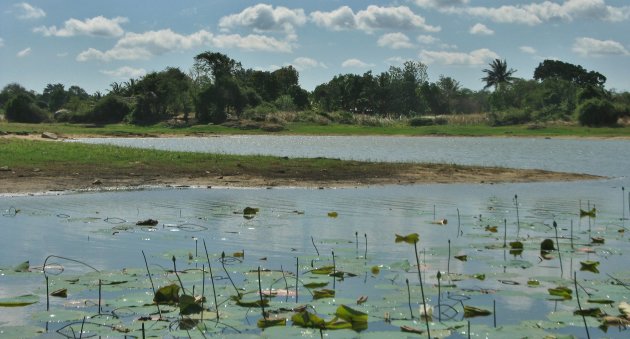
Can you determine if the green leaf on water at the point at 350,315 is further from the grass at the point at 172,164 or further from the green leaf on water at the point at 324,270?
the grass at the point at 172,164

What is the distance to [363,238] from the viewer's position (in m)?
13.7

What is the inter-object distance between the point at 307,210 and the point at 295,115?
65164 mm

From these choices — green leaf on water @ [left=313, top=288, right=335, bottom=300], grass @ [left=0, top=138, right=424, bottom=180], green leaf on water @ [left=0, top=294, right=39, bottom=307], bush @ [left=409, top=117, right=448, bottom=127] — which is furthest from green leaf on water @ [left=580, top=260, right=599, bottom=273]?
bush @ [left=409, top=117, right=448, bottom=127]

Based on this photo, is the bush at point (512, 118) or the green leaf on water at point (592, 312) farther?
the bush at point (512, 118)

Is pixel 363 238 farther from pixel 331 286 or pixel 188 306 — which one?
pixel 188 306

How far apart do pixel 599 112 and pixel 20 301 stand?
68.0 metres

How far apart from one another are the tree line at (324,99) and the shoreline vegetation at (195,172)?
4665 cm

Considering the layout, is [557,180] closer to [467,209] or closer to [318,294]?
[467,209]

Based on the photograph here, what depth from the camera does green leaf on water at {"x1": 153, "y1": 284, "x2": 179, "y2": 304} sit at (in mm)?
8289

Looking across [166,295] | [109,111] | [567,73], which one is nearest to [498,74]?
[567,73]

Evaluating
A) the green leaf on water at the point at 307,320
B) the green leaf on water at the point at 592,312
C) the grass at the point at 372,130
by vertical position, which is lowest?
the grass at the point at 372,130

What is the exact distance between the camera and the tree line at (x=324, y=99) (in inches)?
3041

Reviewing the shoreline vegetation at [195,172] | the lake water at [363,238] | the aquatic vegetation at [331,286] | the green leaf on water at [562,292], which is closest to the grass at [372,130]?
the shoreline vegetation at [195,172]

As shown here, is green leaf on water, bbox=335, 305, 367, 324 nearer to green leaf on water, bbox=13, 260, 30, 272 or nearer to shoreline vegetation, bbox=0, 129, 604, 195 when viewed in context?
green leaf on water, bbox=13, 260, 30, 272
